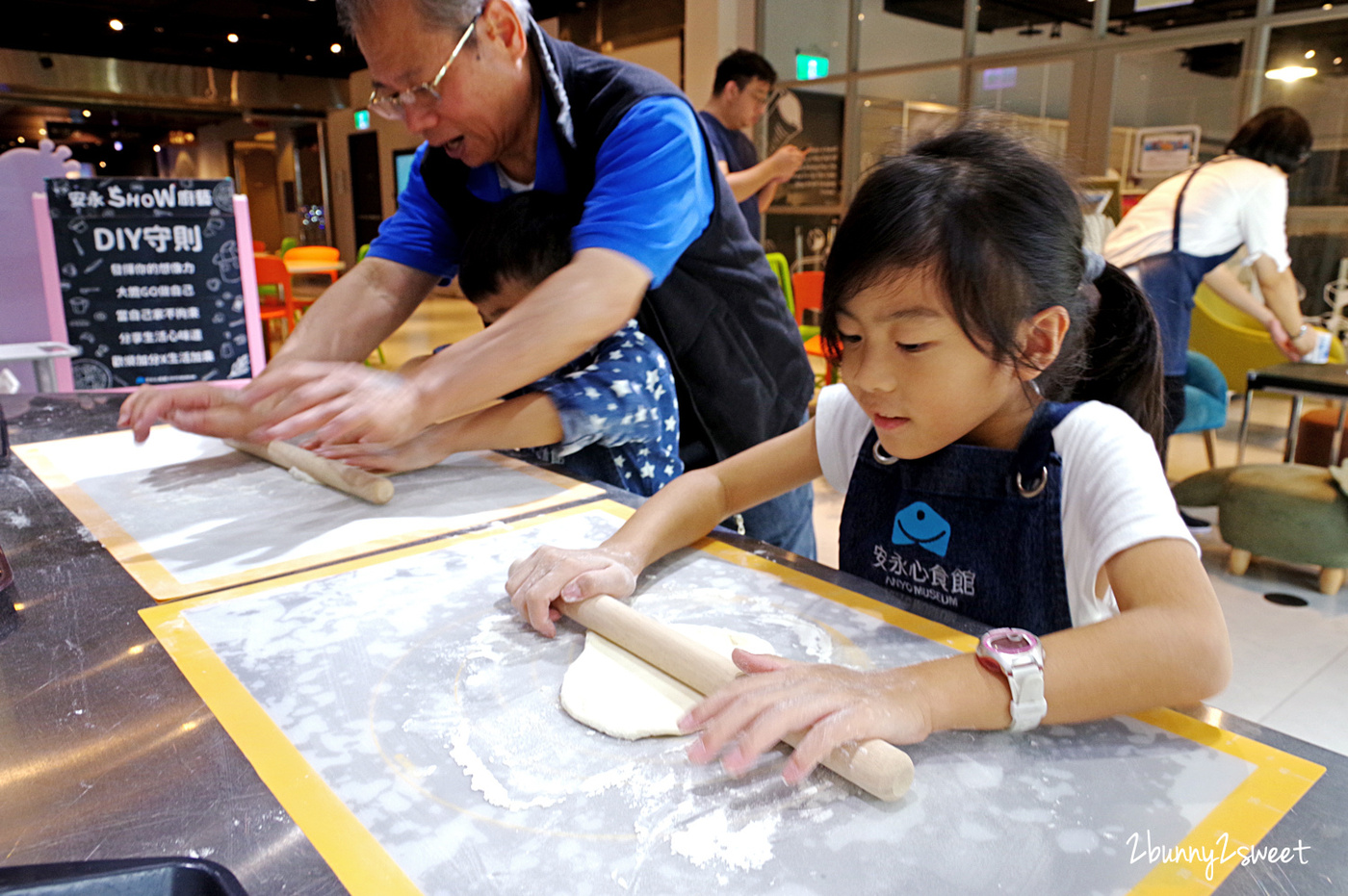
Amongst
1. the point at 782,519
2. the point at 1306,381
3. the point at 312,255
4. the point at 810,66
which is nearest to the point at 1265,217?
the point at 1306,381

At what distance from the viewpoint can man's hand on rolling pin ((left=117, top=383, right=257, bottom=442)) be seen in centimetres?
128

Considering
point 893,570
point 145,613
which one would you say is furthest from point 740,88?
point 145,613

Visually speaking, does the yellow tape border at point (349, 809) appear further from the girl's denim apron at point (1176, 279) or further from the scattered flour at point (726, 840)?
the girl's denim apron at point (1176, 279)

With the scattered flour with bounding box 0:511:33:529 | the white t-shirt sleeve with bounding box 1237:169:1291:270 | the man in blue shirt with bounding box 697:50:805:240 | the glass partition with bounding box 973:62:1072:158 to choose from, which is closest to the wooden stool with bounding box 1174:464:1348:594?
the white t-shirt sleeve with bounding box 1237:169:1291:270

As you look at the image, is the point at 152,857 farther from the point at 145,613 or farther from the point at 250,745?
the point at 145,613

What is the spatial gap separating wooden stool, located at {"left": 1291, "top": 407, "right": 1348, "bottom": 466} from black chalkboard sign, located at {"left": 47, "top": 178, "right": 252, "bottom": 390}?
4.01 meters

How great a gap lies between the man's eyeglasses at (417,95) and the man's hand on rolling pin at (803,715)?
2.91ft

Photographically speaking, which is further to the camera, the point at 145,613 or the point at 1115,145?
the point at 1115,145

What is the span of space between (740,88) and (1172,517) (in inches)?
117

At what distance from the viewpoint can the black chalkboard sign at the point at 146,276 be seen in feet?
8.86

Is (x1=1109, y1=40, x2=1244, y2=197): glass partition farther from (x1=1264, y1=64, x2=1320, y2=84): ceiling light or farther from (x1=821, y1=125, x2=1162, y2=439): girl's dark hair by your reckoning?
(x1=821, y1=125, x2=1162, y2=439): girl's dark hair

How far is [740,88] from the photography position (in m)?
3.32

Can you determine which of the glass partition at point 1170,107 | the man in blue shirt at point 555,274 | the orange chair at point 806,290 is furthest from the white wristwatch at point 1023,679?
the glass partition at point 1170,107

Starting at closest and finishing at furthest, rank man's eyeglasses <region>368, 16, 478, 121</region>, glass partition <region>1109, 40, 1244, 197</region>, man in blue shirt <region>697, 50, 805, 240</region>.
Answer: man's eyeglasses <region>368, 16, 478, 121</region> < man in blue shirt <region>697, 50, 805, 240</region> < glass partition <region>1109, 40, 1244, 197</region>
